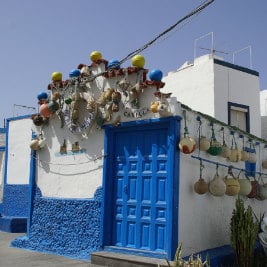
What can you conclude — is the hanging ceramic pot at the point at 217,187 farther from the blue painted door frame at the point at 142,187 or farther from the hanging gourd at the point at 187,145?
the hanging gourd at the point at 187,145

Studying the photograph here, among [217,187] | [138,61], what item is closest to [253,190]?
[217,187]

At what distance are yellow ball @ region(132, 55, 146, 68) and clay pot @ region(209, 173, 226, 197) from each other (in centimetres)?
258

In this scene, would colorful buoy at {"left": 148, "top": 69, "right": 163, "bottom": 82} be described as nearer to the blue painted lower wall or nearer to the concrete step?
the concrete step

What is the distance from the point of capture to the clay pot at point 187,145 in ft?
22.1

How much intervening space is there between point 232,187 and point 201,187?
35.0 inches

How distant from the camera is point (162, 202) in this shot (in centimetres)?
705

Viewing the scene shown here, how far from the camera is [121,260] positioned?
6.93m

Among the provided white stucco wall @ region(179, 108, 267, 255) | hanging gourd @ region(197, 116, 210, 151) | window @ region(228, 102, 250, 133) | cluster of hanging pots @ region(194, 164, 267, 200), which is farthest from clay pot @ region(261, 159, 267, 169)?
window @ region(228, 102, 250, 133)

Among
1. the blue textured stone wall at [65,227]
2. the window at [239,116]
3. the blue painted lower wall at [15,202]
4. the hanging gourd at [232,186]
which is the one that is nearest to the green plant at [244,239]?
the hanging gourd at [232,186]

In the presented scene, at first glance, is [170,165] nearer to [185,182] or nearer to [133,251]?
[185,182]

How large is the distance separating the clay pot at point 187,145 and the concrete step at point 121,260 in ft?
6.14

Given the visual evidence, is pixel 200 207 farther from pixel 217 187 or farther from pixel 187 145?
pixel 187 145

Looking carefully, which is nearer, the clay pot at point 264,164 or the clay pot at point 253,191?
the clay pot at point 253,191

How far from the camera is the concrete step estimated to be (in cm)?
661
